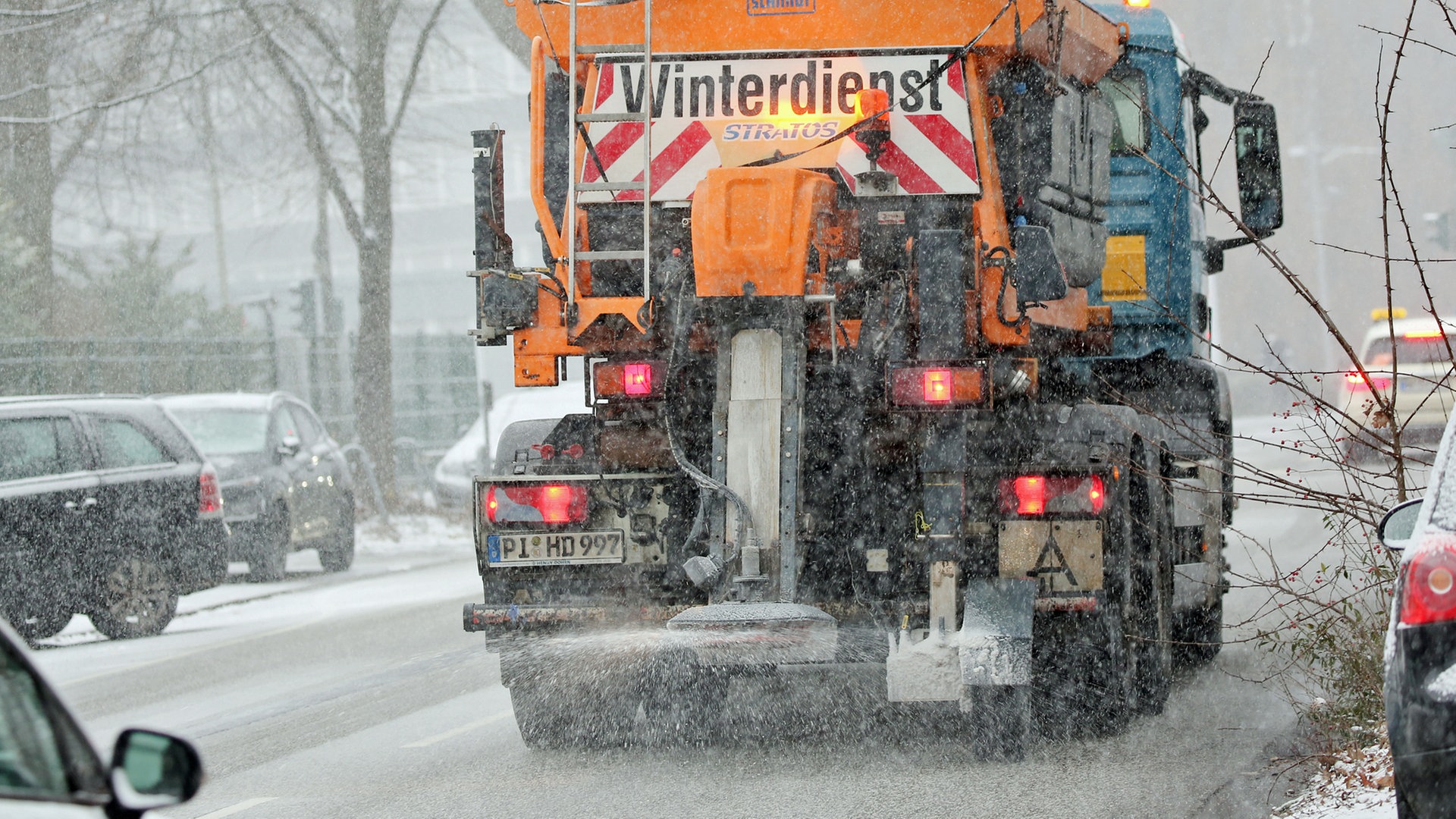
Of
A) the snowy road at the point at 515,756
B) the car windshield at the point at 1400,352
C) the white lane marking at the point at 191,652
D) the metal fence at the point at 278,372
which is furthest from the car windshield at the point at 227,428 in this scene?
the car windshield at the point at 1400,352

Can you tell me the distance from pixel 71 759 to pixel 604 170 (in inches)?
198

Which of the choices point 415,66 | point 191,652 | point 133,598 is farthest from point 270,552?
point 415,66

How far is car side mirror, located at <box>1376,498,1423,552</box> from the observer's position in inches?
163

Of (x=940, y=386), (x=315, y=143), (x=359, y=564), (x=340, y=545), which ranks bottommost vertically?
(x=359, y=564)

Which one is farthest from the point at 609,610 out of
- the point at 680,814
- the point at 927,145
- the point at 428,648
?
the point at 428,648

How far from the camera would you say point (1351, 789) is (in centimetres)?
559

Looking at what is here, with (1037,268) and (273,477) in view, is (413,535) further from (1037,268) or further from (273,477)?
(1037,268)

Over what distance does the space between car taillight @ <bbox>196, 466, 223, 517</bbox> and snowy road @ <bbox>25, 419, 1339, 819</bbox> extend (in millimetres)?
1546

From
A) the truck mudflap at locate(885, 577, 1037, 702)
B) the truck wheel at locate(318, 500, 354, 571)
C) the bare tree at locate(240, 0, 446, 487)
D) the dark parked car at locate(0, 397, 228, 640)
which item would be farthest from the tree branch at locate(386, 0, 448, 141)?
the truck mudflap at locate(885, 577, 1037, 702)

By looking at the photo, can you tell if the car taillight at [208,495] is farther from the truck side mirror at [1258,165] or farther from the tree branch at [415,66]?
the tree branch at [415,66]

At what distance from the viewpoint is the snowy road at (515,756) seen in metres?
6.17

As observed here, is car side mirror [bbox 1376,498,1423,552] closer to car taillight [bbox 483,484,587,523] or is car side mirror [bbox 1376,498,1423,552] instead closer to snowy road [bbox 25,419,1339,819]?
snowy road [bbox 25,419,1339,819]

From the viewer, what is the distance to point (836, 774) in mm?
6664

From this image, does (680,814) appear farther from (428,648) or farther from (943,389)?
(428,648)
